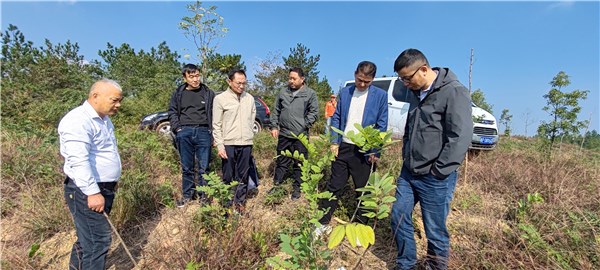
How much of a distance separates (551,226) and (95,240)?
11.1 feet

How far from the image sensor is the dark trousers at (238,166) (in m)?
3.05

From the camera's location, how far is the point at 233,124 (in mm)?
2984

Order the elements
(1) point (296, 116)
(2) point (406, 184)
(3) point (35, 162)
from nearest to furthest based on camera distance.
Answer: (2) point (406, 184) → (1) point (296, 116) → (3) point (35, 162)

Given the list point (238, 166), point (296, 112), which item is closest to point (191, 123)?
point (238, 166)

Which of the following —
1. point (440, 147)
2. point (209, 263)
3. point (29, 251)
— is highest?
point (440, 147)

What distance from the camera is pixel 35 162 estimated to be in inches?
158

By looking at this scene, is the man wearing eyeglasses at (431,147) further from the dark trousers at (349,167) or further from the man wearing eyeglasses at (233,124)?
the man wearing eyeglasses at (233,124)

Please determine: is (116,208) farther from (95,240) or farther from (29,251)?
(95,240)

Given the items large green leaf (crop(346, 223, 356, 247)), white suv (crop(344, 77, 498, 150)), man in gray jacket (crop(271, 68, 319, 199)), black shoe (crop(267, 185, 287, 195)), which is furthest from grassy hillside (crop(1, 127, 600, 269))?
white suv (crop(344, 77, 498, 150))

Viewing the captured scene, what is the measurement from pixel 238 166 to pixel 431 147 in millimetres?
2023

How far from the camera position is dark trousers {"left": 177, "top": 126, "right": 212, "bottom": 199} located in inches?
127

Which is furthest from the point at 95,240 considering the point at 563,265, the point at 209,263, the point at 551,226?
the point at 551,226

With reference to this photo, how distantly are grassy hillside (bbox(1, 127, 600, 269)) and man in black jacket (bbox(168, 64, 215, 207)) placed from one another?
13.6 inches

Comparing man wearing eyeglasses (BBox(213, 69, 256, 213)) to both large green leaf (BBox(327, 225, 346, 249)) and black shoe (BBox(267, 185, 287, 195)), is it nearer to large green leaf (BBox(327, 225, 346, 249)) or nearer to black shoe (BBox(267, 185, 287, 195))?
black shoe (BBox(267, 185, 287, 195))
